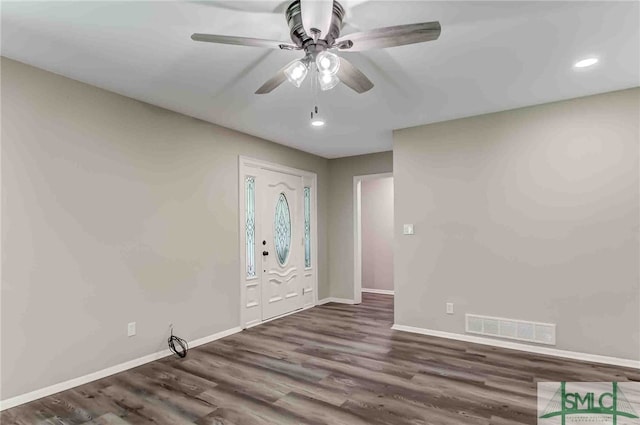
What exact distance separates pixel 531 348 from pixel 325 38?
3.56 meters

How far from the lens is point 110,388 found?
2.82m

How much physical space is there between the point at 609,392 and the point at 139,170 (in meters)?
4.41

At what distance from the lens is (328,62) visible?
1.87 meters

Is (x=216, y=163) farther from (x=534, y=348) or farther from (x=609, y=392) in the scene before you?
(x=609, y=392)

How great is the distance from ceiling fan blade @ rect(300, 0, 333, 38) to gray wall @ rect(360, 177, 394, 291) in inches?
215

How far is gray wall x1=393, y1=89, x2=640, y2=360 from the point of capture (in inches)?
128

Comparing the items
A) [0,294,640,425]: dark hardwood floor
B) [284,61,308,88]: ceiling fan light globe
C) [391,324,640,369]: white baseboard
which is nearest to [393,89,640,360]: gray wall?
[391,324,640,369]: white baseboard

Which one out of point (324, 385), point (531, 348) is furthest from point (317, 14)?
point (531, 348)

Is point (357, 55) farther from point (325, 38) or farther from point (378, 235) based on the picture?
point (378, 235)

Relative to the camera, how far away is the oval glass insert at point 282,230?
511cm

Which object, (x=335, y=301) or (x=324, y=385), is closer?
(x=324, y=385)

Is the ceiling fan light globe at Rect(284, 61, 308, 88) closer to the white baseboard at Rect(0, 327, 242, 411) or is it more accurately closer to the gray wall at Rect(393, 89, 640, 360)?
the gray wall at Rect(393, 89, 640, 360)

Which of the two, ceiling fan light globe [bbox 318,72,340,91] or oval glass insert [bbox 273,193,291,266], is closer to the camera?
ceiling fan light globe [bbox 318,72,340,91]

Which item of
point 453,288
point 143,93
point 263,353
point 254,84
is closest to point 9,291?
point 143,93
